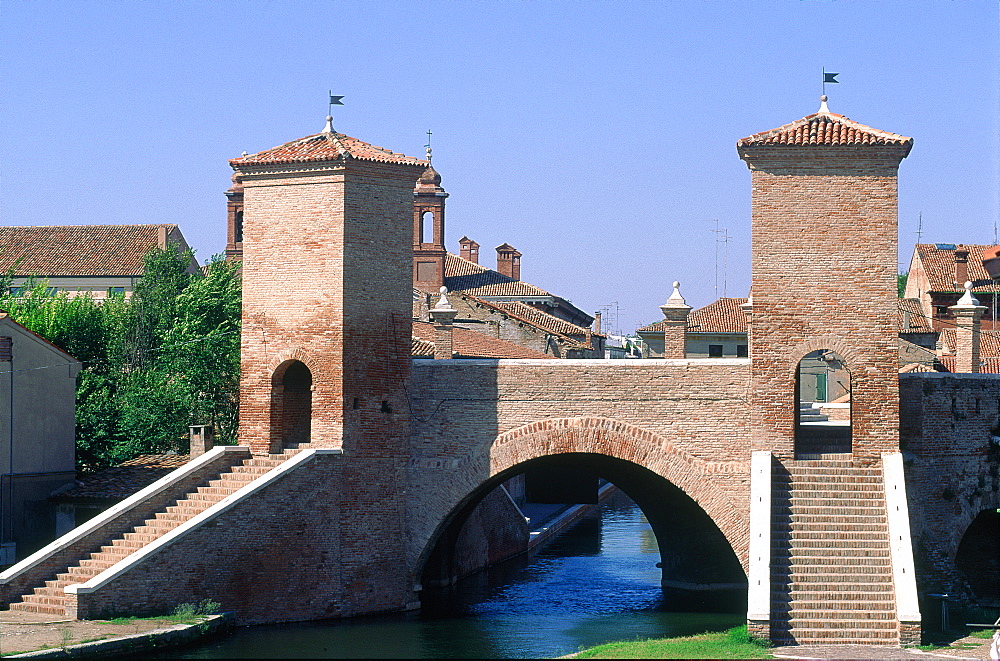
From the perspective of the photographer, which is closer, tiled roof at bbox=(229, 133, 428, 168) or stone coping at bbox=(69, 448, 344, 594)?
stone coping at bbox=(69, 448, 344, 594)

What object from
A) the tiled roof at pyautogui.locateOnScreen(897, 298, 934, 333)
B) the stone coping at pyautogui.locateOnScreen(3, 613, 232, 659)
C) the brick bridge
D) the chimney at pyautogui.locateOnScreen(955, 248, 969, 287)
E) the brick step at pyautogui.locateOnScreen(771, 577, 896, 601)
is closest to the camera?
the stone coping at pyautogui.locateOnScreen(3, 613, 232, 659)

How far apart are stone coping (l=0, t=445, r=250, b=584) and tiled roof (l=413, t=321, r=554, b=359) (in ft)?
30.4

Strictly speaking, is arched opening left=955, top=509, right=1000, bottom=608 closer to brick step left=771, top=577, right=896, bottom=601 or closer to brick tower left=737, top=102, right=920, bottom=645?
brick tower left=737, top=102, right=920, bottom=645

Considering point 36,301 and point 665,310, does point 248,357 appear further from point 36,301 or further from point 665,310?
point 36,301

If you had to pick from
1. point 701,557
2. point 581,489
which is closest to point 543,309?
point 581,489

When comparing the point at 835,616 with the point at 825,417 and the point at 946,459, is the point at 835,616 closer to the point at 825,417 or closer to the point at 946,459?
the point at 946,459

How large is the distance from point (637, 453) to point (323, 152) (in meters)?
6.99

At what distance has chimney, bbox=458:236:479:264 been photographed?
56.0 m

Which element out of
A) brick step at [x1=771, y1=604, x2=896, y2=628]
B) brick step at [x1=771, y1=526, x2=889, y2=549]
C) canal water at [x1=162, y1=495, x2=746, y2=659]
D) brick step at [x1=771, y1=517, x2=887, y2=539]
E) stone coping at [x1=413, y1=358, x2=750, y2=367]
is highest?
stone coping at [x1=413, y1=358, x2=750, y2=367]

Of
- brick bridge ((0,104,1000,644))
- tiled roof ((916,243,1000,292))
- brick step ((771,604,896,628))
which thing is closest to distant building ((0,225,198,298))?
brick bridge ((0,104,1000,644))

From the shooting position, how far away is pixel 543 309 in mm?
50344

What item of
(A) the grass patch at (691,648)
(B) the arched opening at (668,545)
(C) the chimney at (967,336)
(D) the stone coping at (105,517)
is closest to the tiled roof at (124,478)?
(D) the stone coping at (105,517)

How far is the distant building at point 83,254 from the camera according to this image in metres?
46.0

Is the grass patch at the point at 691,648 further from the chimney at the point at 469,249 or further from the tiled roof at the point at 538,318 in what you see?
the chimney at the point at 469,249
